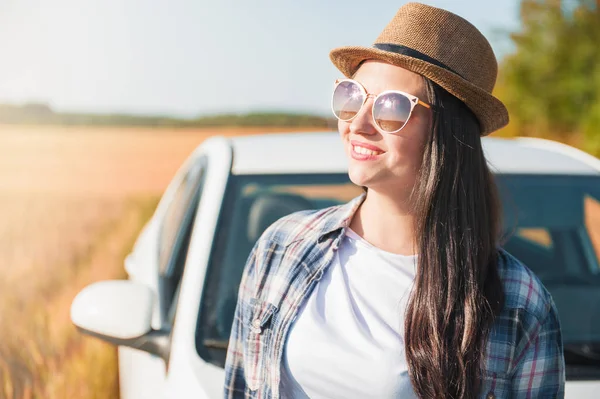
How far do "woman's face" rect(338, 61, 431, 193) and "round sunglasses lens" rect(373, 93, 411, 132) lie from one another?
0.01 metres

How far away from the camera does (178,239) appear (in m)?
2.79

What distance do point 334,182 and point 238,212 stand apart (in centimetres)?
32

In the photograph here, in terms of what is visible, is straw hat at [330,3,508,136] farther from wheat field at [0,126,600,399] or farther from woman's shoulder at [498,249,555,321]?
wheat field at [0,126,600,399]

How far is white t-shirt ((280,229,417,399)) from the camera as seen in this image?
1444 millimetres

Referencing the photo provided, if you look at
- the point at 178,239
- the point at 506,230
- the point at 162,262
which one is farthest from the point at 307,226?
the point at 162,262

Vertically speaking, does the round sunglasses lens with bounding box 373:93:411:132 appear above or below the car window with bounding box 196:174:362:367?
above

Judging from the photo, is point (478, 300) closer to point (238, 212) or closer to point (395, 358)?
point (395, 358)

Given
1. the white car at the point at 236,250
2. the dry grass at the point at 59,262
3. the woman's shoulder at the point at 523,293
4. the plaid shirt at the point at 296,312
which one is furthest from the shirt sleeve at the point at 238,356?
the dry grass at the point at 59,262

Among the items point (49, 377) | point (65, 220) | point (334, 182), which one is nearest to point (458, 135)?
point (334, 182)

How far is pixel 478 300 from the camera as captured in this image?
1.46m

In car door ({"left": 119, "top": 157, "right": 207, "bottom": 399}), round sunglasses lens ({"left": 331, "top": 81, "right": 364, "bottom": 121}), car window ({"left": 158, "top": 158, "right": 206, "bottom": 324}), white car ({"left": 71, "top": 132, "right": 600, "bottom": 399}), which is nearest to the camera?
round sunglasses lens ({"left": 331, "top": 81, "right": 364, "bottom": 121})

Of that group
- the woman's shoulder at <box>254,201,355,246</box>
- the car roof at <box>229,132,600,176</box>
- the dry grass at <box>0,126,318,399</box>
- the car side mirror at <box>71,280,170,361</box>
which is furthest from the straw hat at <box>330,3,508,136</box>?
the dry grass at <box>0,126,318,399</box>

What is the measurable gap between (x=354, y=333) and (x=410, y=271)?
0.18 metres

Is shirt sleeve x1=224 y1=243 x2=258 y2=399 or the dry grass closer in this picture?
shirt sleeve x1=224 y1=243 x2=258 y2=399
